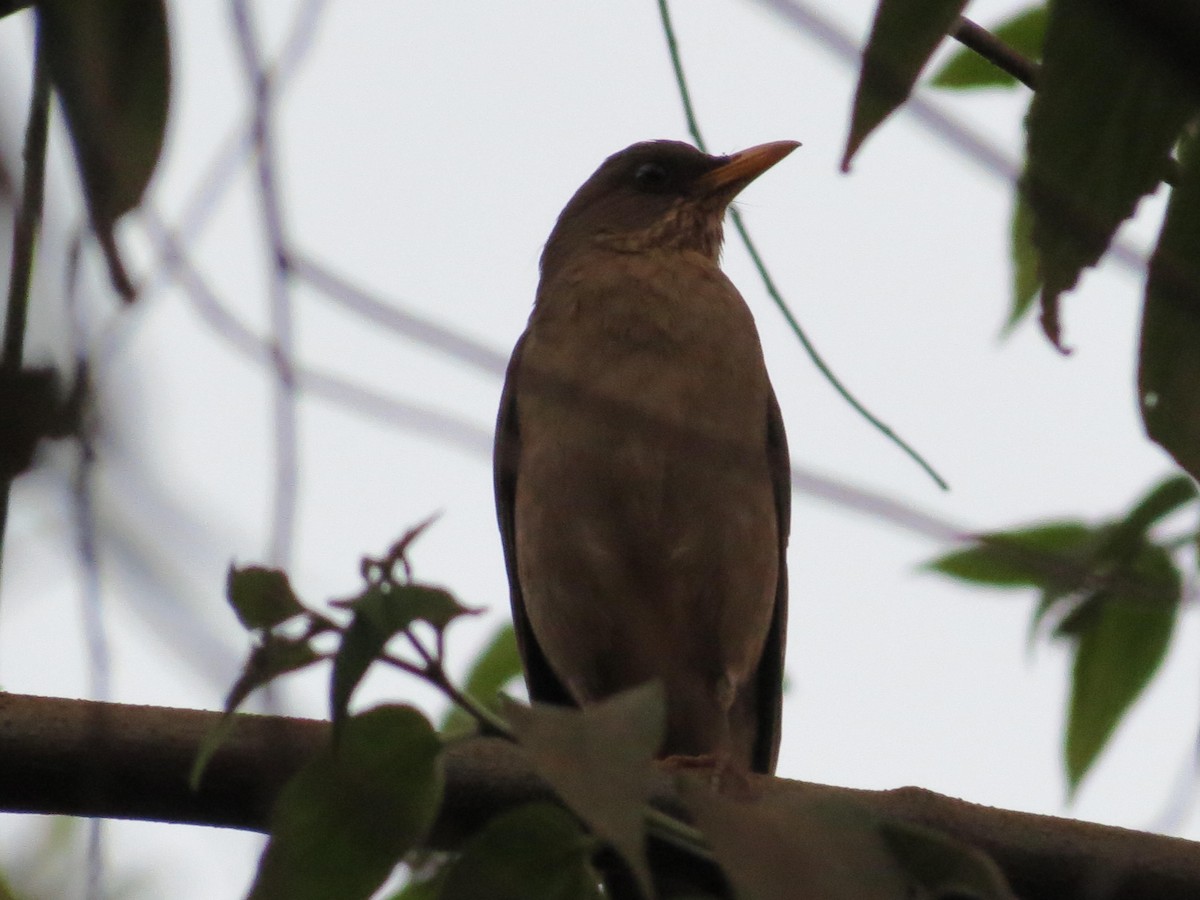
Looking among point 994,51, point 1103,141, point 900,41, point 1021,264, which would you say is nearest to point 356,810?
point 900,41

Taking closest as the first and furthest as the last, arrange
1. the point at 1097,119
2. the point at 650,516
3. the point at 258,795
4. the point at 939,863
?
1. the point at 939,863
2. the point at 1097,119
3. the point at 258,795
4. the point at 650,516

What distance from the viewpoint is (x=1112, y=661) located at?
3.41 metres

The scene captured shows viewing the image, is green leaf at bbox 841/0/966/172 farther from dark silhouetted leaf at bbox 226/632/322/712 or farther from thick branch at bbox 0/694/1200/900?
thick branch at bbox 0/694/1200/900

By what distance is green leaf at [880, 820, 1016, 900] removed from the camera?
162cm

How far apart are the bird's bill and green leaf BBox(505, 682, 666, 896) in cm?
456

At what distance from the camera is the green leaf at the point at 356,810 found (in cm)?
173

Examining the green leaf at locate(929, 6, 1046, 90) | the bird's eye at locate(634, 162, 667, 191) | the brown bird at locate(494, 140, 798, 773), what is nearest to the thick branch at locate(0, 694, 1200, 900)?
the green leaf at locate(929, 6, 1046, 90)

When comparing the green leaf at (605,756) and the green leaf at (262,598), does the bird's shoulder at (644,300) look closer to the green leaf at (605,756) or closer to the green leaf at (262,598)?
the green leaf at (262,598)

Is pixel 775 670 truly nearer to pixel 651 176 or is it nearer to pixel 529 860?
pixel 651 176

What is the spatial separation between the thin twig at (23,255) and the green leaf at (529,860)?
2.05ft

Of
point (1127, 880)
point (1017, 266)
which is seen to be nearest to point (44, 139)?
point (1017, 266)

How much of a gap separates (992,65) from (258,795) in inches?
79.8

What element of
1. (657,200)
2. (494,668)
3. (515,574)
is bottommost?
(515,574)

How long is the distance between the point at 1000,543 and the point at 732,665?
10.9 ft
